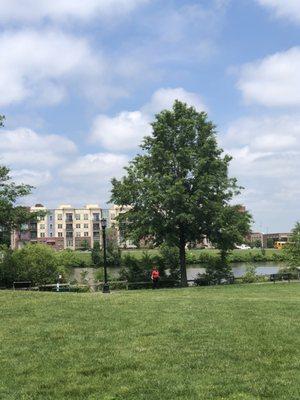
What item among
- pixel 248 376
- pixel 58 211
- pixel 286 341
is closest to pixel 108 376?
pixel 248 376

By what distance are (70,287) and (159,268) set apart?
339 inches

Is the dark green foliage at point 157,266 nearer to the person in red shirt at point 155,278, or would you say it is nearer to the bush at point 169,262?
the bush at point 169,262

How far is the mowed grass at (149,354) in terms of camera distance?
23.9 feet

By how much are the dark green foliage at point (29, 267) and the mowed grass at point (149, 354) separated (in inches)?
942

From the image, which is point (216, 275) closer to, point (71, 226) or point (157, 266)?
point (157, 266)

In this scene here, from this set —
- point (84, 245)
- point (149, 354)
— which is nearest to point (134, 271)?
point (149, 354)

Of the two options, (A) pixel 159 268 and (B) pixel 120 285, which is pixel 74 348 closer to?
(B) pixel 120 285

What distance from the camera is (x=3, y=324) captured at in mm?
12234

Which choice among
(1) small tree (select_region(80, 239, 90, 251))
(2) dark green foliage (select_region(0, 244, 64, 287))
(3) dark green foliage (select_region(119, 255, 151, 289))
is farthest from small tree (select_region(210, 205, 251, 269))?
(1) small tree (select_region(80, 239, 90, 251))

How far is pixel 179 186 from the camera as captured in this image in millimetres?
35531

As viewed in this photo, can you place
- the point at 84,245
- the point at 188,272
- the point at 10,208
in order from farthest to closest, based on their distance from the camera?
the point at 84,245 < the point at 188,272 < the point at 10,208

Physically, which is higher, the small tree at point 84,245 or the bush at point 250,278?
the small tree at point 84,245

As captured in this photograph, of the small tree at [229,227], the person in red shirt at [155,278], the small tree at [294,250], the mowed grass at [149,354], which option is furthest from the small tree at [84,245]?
the mowed grass at [149,354]

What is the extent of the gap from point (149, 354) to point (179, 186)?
26.7 metres
